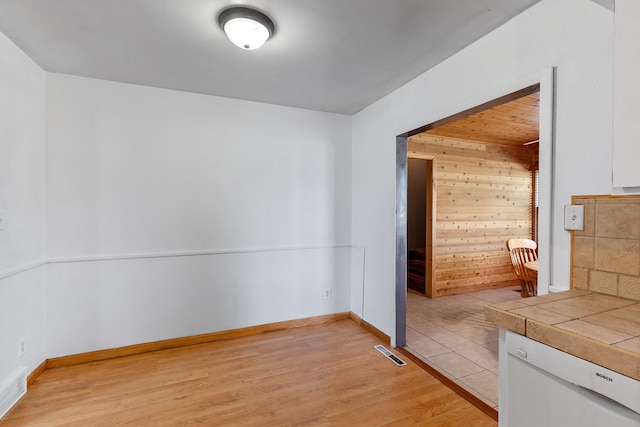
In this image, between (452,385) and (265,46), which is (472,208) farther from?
(265,46)

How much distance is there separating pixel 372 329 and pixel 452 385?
98cm

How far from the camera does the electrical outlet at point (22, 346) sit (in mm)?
2061

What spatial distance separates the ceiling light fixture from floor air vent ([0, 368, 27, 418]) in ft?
8.58

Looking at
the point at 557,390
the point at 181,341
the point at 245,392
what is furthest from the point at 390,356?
the point at 181,341

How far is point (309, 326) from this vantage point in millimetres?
3240

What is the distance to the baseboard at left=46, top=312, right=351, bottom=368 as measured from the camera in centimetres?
246

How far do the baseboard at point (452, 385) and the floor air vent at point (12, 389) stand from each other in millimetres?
2841

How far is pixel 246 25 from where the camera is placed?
1.66m

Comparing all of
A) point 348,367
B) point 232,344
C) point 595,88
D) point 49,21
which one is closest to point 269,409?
point 348,367

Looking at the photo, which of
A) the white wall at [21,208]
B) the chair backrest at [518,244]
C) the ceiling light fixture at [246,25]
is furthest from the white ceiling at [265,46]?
the chair backrest at [518,244]

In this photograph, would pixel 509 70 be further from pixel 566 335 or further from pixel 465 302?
pixel 465 302

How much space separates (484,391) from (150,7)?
322 cm

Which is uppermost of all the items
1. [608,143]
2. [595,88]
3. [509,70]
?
[509,70]

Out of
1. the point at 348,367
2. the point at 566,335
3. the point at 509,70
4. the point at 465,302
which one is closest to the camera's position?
the point at 566,335
